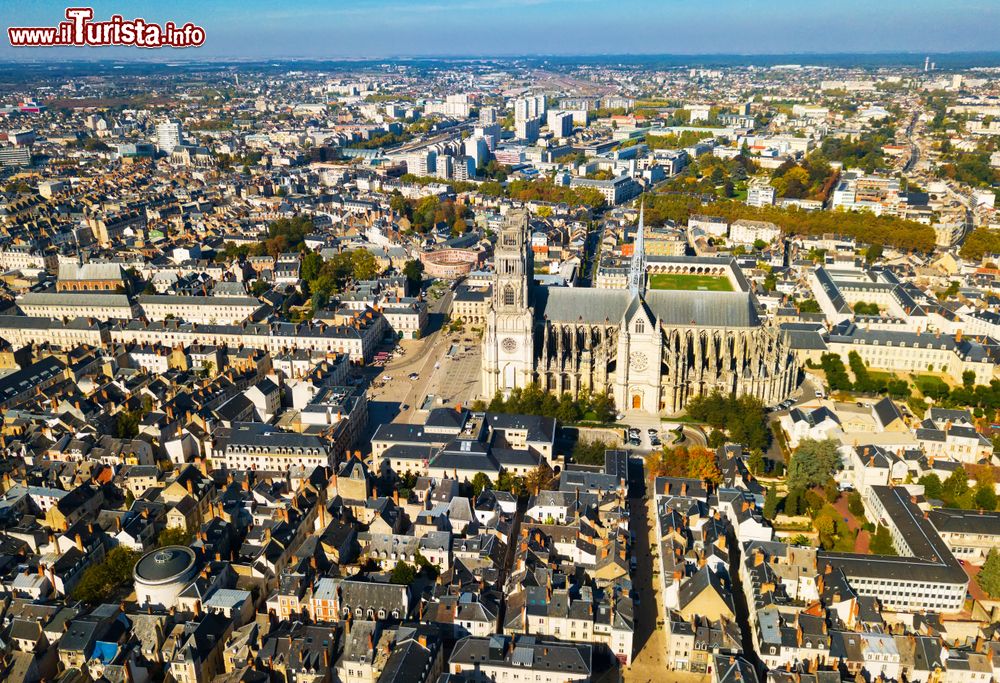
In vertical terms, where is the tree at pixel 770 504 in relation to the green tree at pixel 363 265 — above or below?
below

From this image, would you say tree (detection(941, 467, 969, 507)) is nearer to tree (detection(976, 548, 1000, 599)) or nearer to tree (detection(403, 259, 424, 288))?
tree (detection(976, 548, 1000, 599))

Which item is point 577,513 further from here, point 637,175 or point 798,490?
point 637,175

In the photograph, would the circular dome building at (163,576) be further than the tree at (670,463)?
No

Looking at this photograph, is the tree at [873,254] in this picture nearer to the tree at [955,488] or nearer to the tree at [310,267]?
the tree at [955,488]

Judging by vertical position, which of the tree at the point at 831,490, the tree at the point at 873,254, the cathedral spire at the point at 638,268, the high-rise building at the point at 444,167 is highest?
the high-rise building at the point at 444,167

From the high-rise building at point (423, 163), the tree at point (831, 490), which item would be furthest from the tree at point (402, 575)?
the high-rise building at point (423, 163)

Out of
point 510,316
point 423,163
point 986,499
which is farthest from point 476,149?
point 986,499
